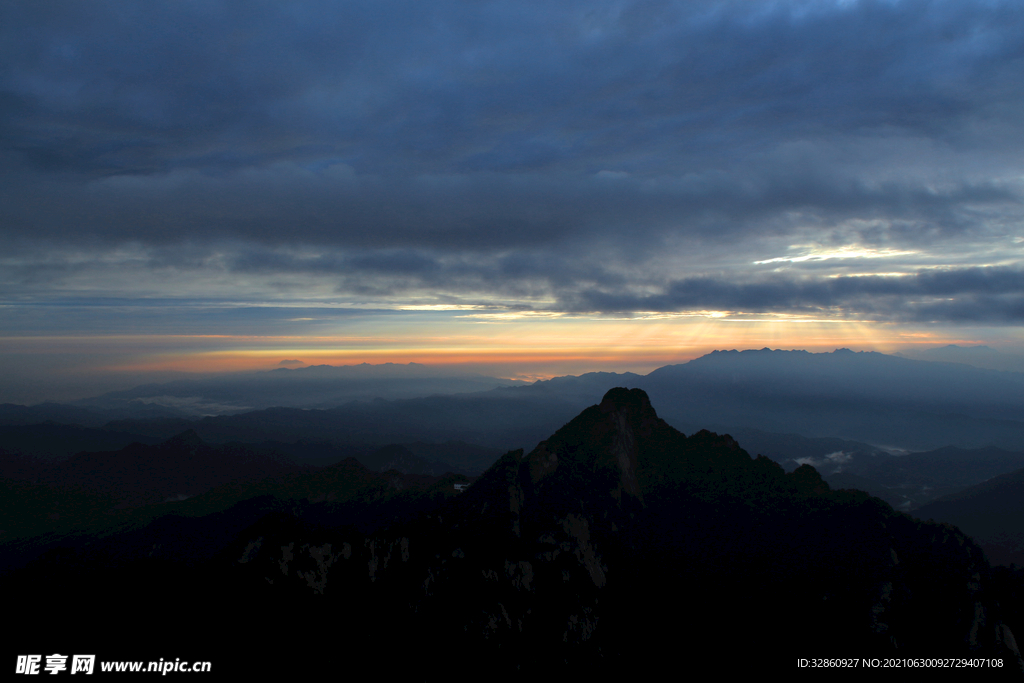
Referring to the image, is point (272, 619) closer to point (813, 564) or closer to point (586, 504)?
point (586, 504)

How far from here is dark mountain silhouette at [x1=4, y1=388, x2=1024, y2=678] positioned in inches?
3248

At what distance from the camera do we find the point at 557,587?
3745 inches

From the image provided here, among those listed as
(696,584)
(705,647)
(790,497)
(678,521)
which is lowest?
(705,647)

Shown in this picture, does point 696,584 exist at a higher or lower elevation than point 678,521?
lower

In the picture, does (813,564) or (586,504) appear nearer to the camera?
(813,564)

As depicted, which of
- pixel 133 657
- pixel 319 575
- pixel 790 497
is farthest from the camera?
pixel 790 497

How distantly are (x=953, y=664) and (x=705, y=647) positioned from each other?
4274cm

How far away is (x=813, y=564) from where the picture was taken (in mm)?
97438

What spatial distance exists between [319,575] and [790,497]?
11997 cm

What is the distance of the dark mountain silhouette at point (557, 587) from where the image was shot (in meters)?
82.5

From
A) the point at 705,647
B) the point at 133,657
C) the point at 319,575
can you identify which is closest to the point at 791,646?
the point at 705,647

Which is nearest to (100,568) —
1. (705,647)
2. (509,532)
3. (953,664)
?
(509,532)

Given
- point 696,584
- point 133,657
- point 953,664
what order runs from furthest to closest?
point 696,584 → point 953,664 → point 133,657

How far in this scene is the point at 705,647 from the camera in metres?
91.6
